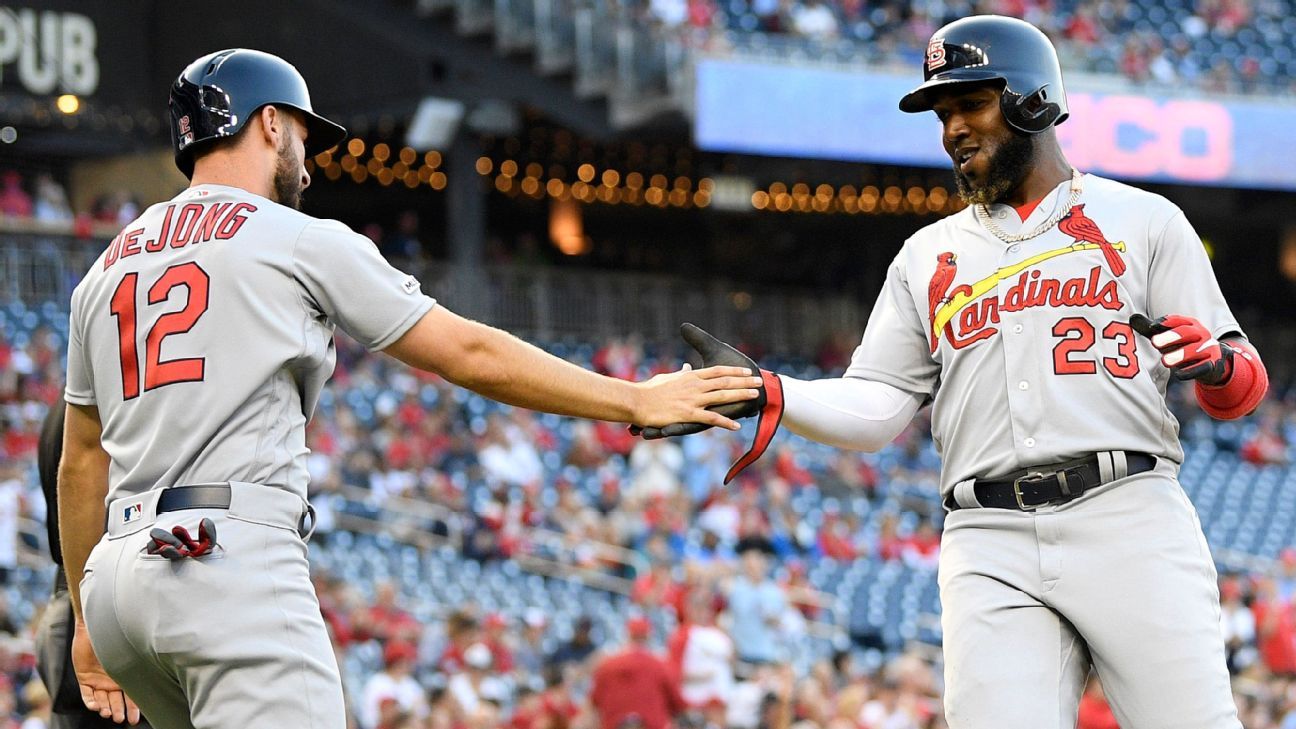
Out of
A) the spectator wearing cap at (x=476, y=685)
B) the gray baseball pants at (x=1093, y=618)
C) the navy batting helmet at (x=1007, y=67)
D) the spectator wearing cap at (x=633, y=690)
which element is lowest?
the spectator wearing cap at (x=476, y=685)

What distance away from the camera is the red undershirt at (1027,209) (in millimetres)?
4613

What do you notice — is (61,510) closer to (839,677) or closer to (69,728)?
(69,728)

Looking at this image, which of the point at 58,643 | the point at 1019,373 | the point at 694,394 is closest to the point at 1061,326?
the point at 1019,373

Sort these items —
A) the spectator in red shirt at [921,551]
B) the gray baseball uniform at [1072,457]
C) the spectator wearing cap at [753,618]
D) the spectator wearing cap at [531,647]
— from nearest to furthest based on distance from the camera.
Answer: the gray baseball uniform at [1072,457], the spectator wearing cap at [531,647], the spectator wearing cap at [753,618], the spectator in red shirt at [921,551]

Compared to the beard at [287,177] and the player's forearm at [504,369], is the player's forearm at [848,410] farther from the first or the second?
the beard at [287,177]

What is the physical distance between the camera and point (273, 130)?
4137 millimetres

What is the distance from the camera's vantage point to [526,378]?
409cm

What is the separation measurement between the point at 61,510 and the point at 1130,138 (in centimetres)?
A: 2000

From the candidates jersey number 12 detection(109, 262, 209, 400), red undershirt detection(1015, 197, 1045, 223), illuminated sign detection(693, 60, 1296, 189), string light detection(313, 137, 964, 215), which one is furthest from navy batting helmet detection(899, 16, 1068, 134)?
string light detection(313, 137, 964, 215)

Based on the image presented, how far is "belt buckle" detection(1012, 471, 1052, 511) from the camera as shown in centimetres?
433

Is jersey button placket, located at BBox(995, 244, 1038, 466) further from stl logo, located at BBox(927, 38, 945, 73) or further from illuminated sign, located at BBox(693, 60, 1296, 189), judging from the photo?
illuminated sign, located at BBox(693, 60, 1296, 189)

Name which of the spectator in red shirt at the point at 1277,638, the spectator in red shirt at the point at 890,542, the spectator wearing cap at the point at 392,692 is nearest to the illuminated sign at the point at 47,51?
the spectator in red shirt at the point at 890,542

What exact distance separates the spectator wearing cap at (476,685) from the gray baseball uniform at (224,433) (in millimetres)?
6121

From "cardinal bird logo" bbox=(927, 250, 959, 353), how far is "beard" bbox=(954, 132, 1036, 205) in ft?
0.62
